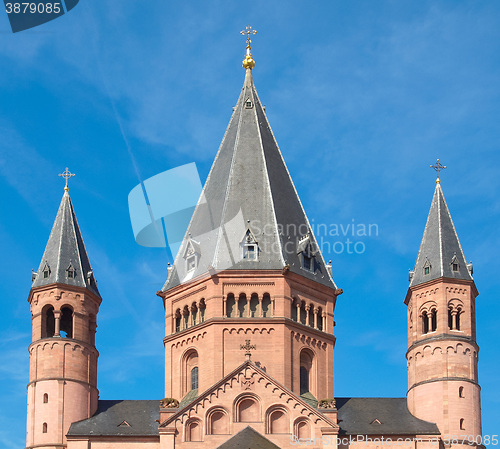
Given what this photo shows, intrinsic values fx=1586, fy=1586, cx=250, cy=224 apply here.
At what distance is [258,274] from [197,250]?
4.72 meters

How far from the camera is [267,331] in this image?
9412cm

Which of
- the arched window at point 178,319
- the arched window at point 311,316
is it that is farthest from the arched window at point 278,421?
the arched window at point 178,319

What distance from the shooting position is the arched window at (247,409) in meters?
90.8

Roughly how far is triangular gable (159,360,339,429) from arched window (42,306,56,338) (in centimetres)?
1060

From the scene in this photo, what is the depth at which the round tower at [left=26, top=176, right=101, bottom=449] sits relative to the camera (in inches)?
3676

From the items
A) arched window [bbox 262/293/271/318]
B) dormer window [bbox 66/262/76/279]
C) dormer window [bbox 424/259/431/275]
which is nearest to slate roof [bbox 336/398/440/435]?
arched window [bbox 262/293/271/318]

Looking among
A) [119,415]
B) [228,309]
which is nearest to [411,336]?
[228,309]

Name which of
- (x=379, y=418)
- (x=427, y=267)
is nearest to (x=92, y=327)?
(x=379, y=418)

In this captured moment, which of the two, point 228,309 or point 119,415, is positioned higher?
point 228,309

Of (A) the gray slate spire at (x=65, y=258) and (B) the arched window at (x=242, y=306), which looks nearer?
(B) the arched window at (x=242, y=306)

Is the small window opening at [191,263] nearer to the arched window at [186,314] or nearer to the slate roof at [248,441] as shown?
the arched window at [186,314]

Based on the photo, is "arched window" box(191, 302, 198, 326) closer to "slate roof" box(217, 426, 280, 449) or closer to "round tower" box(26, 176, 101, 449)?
"round tower" box(26, 176, 101, 449)

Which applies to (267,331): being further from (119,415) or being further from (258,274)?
(119,415)

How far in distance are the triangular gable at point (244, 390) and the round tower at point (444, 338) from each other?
6809mm
